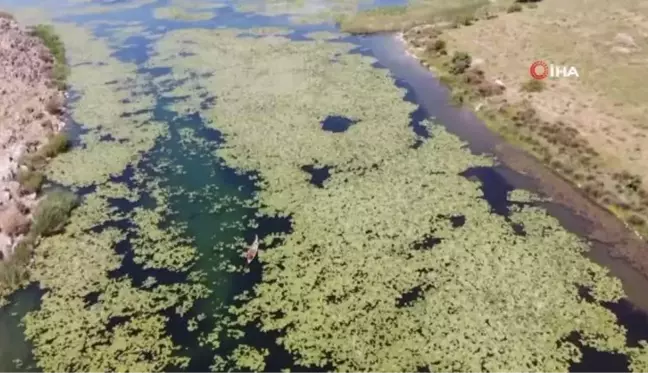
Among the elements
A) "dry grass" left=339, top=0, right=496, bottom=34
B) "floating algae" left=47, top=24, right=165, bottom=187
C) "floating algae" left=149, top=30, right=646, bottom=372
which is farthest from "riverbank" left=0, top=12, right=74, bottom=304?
"dry grass" left=339, top=0, right=496, bottom=34

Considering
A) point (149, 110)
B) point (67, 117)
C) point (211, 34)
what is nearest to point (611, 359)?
point (149, 110)

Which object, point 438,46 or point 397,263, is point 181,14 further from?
point 397,263

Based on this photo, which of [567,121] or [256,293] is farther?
[567,121]

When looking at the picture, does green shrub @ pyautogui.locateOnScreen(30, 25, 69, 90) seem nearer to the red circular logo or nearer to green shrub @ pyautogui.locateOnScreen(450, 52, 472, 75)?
green shrub @ pyautogui.locateOnScreen(450, 52, 472, 75)

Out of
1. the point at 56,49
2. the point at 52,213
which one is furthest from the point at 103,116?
the point at 56,49

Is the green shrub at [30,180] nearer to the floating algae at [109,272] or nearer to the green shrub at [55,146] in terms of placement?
the floating algae at [109,272]

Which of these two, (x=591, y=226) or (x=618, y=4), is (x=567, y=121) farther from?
(x=618, y=4)
